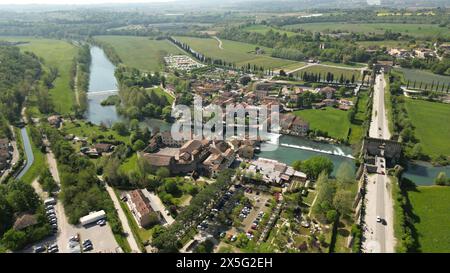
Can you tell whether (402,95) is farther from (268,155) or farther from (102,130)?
(102,130)

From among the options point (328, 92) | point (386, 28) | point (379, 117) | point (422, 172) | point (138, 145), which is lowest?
point (422, 172)

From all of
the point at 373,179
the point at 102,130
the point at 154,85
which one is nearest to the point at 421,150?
the point at 373,179

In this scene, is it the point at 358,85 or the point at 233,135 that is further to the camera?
the point at 358,85

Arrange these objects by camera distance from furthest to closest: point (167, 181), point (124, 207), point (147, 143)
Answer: point (147, 143) < point (167, 181) < point (124, 207)

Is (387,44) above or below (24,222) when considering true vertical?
above

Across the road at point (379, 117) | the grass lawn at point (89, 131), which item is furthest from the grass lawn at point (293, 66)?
the grass lawn at point (89, 131)

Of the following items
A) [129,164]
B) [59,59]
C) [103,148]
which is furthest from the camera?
[59,59]

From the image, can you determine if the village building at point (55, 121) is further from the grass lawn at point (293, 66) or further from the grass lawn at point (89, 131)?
the grass lawn at point (293, 66)

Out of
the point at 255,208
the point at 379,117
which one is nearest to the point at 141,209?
the point at 255,208

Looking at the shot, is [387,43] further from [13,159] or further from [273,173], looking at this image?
[13,159]
